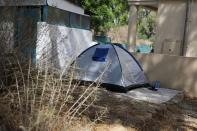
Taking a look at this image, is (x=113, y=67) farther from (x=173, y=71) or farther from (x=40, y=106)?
(x=40, y=106)

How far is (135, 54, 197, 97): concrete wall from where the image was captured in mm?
10812

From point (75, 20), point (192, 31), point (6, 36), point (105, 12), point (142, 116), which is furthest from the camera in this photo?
point (105, 12)

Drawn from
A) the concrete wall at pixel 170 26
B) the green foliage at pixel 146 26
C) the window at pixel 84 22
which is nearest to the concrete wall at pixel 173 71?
the concrete wall at pixel 170 26

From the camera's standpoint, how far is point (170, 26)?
48.0 feet

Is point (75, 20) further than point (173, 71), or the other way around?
point (75, 20)

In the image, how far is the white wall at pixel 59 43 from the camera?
23.1 ft

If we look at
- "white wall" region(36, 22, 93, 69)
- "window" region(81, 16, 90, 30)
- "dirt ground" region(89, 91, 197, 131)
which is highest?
"window" region(81, 16, 90, 30)

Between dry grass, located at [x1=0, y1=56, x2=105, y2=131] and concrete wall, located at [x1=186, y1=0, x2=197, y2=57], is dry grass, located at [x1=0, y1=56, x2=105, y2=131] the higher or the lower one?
the lower one

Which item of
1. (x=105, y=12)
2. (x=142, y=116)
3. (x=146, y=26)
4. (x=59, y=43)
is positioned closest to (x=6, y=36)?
(x=142, y=116)

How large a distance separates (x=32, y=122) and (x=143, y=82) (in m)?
6.54

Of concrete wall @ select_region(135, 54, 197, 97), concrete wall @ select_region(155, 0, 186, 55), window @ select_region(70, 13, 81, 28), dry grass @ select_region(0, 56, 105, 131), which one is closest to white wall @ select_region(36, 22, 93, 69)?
window @ select_region(70, 13, 81, 28)

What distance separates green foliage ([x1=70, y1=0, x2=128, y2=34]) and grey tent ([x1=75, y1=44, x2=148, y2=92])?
415 inches

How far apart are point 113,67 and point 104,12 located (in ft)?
37.9

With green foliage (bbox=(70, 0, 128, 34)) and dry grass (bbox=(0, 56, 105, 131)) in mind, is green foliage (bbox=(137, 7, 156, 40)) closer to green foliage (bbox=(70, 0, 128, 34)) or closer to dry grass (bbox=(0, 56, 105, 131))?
green foliage (bbox=(70, 0, 128, 34))
